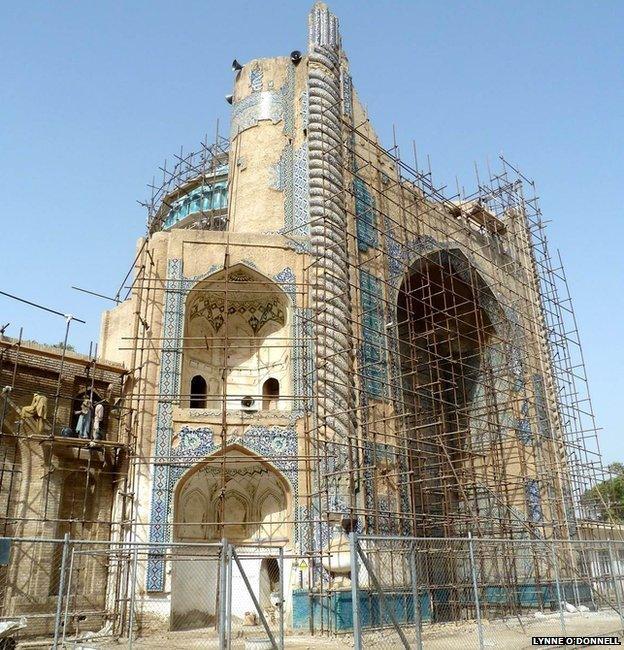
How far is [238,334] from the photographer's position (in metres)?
15.2

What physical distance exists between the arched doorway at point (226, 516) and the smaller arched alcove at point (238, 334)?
1427 mm

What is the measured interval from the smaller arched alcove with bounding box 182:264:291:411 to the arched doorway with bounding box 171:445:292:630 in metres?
1.43

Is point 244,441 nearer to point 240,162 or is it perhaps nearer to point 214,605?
point 214,605

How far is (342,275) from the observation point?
1426cm

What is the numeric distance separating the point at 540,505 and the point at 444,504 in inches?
160

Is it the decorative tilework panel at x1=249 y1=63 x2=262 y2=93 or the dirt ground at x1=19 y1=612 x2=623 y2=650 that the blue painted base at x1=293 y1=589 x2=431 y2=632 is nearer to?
the dirt ground at x1=19 y1=612 x2=623 y2=650

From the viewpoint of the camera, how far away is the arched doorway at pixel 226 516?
501 inches

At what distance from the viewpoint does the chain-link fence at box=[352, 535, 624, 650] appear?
30.3ft

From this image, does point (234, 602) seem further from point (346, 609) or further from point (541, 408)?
point (541, 408)

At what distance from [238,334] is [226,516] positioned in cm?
384

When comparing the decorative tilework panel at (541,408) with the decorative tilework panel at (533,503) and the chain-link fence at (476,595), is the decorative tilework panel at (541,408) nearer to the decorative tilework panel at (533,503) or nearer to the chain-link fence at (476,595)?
the decorative tilework panel at (533,503)

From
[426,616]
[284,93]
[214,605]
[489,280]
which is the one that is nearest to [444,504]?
[426,616]

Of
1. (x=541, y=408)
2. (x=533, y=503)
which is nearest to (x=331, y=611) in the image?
(x=533, y=503)

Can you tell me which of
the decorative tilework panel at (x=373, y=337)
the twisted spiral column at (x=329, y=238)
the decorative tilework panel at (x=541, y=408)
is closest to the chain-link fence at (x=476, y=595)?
the twisted spiral column at (x=329, y=238)
